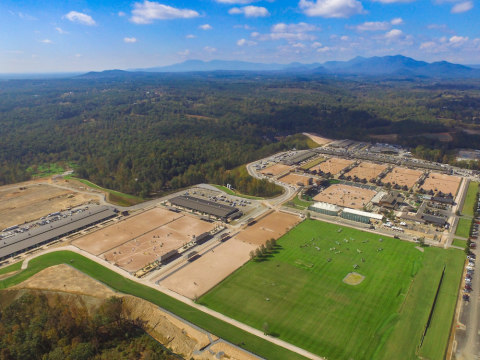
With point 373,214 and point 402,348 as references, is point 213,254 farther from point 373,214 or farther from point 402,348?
point 373,214

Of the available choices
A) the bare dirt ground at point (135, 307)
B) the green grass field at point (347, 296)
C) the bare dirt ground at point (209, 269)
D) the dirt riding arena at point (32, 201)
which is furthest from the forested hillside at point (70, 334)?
the dirt riding arena at point (32, 201)

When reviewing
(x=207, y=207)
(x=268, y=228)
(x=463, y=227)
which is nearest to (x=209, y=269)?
(x=268, y=228)

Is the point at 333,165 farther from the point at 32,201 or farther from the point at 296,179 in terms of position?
the point at 32,201

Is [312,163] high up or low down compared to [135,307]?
up

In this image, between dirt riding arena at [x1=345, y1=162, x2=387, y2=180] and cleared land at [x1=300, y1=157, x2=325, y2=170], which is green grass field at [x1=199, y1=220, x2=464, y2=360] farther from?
cleared land at [x1=300, y1=157, x2=325, y2=170]

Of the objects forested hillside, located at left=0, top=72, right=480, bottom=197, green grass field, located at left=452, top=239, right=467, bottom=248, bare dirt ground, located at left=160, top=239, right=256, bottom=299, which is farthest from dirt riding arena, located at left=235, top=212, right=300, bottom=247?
green grass field, located at left=452, top=239, right=467, bottom=248
